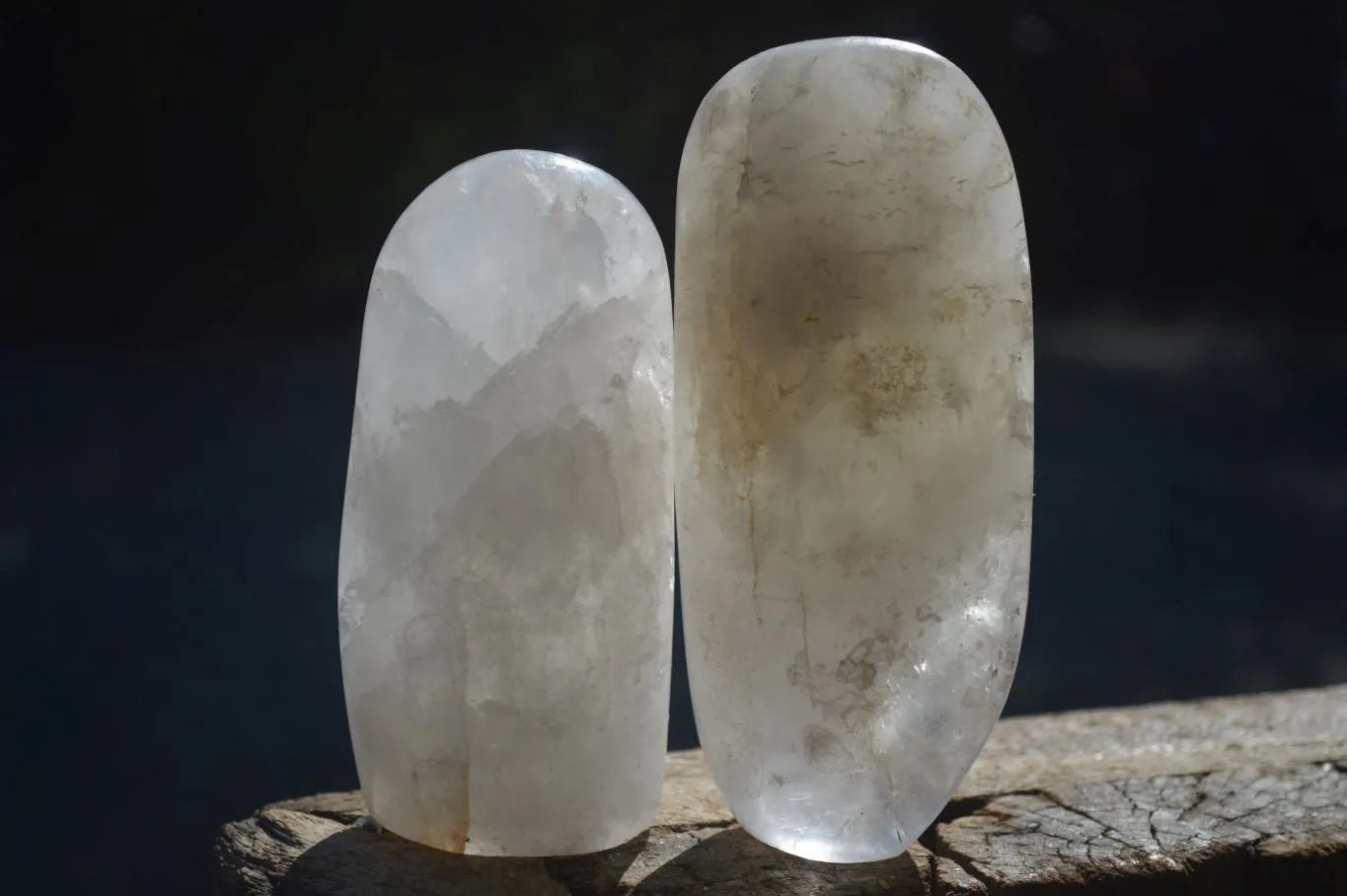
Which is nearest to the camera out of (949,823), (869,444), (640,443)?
(869,444)

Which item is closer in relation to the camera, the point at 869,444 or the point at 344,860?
the point at 869,444

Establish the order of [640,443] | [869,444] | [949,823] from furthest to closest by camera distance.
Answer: [949,823] → [640,443] → [869,444]

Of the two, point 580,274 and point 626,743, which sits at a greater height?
point 580,274

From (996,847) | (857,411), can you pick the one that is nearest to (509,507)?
(857,411)

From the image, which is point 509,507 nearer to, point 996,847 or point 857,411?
point 857,411

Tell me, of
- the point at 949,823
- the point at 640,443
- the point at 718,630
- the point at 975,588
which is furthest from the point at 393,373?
the point at 949,823

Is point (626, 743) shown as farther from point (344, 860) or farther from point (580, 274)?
point (580, 274)
